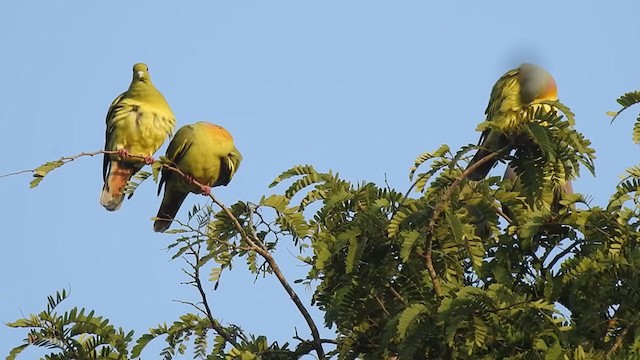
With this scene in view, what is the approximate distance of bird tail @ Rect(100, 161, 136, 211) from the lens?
774 cm

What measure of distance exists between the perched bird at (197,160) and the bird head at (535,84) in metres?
2.30

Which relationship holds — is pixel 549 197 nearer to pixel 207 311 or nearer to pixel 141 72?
pixel 207 311

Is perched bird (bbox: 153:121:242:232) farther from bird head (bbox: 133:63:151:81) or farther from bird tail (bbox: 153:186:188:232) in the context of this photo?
bird head (bbox: 133:63:151:81)

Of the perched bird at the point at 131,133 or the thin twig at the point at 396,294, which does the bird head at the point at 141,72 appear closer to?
the perched bird at the point at 131,133

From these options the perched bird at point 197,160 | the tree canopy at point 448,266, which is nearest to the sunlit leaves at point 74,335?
the tree canopy at point 448,266

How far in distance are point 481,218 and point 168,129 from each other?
3946 millimetres

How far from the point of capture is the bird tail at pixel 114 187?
7742mm

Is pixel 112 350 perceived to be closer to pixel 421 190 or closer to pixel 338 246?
pixel 338 246

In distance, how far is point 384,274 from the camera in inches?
171

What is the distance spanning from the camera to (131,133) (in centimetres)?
769

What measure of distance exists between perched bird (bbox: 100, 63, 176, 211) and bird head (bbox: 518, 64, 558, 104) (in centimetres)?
309

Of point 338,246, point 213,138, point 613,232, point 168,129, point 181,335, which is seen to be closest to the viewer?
point 338,246

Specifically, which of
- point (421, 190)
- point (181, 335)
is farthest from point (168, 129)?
point (421, 190)

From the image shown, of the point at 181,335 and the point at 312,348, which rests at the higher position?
the point at 181,335
